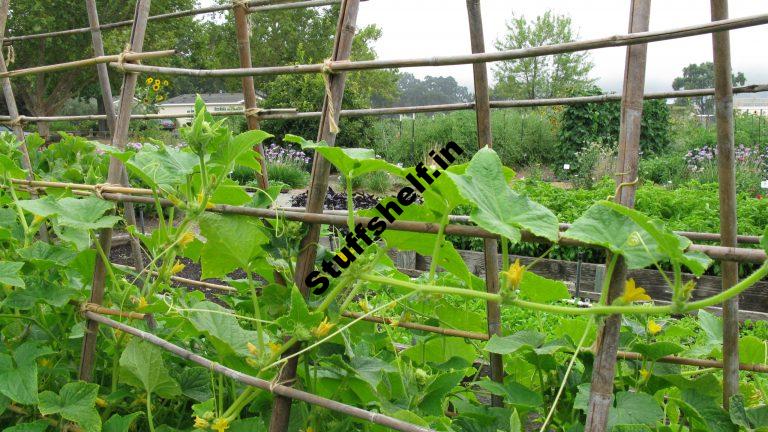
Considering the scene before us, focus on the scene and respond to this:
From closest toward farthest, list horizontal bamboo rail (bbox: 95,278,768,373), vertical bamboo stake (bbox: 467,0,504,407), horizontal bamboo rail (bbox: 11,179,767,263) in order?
horizontal bamboo rail (bbox: 11,179,767,263), horizontal bamboo rail (bbox: 95,278,768,373), vertical bamboo stake (bbox: 467,0,504,407)

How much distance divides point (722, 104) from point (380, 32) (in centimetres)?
2942

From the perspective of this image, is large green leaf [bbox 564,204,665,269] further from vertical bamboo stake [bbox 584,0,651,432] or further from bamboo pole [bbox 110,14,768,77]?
bamboo pole [bbox 110,14,768,77]

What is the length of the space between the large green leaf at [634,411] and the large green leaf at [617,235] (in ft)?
0.85

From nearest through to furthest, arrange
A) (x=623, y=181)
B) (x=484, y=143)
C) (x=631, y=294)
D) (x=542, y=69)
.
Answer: (x=631, y=294) < (x=623, y=181) < (x=484, y=143) < (x=542, y=69)

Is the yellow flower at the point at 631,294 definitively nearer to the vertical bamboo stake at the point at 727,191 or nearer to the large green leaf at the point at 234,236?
the vertical bamboo stake at the point at 727,191

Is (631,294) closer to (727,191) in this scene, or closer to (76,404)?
(727,191)

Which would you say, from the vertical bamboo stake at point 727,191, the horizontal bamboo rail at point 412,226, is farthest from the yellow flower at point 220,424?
the vertical bamboo stake at point 727,191

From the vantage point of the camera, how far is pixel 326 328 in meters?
0.99

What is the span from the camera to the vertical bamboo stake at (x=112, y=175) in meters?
1.34

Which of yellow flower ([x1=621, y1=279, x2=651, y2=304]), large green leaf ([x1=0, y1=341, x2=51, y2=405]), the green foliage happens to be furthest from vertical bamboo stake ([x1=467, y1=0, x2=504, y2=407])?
the green foliage

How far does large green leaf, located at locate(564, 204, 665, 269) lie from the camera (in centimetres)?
75

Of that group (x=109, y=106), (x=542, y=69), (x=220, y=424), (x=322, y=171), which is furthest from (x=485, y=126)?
(x=542, y=69)

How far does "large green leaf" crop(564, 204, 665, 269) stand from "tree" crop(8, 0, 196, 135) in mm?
19365

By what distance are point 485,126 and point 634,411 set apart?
0.60 metres
